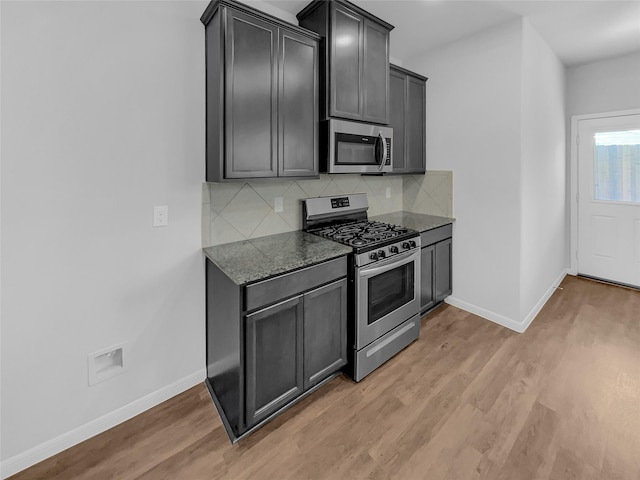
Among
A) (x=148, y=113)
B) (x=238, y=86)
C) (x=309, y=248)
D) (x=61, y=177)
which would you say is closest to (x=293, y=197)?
(x=309, y=248)

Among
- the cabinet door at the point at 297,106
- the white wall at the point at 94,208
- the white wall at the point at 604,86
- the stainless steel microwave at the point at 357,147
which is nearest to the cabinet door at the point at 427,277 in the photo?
the stainless steel microwave at the point at 357,147

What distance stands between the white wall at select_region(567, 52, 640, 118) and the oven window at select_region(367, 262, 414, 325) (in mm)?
3395

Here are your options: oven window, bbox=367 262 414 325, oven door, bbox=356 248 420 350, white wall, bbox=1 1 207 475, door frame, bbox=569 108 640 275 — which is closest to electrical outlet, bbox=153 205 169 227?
white wall, bbox=1 1 207 475

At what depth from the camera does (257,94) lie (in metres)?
1.91

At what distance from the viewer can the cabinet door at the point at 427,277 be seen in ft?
9.54

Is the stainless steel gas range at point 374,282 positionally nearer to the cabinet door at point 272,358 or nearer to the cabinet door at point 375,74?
the cabinet door at point 272,358

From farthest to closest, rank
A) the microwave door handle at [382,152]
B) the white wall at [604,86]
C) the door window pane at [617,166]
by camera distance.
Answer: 1. the door window pane at [617,166]
2. the white wall at [604,86]
3. the microwave door handle at [382,152]

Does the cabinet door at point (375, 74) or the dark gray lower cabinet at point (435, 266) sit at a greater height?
the cabinet door at point (375, 74)

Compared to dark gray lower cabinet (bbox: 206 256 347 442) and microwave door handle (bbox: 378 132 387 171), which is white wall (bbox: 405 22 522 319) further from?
dark gray lower cabinet (bbox: 206 256 347 442)

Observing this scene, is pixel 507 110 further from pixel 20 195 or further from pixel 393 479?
pixel 20 195

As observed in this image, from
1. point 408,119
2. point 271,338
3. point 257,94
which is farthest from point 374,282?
point 408,119

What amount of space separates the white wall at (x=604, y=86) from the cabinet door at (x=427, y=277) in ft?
9.55

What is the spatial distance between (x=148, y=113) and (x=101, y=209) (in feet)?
1.99

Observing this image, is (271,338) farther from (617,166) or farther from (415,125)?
(617,166)
